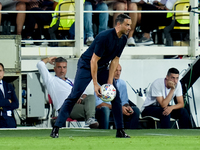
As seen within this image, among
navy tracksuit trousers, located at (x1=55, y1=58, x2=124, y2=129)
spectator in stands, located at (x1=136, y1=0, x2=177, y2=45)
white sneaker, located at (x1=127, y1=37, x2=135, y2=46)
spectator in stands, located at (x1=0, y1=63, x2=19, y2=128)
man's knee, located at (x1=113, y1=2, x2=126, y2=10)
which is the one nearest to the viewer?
navy tracksuit trousers, located at (x1=55, y1=58, x2=124, y2=129)

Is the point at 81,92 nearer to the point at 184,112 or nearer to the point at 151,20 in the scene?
the point at 184,112

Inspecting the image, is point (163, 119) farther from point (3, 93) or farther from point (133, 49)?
point (3, 93)

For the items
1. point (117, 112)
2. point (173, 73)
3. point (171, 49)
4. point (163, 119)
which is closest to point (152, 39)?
point (171, 49)

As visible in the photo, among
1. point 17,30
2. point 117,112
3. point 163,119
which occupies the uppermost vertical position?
point 17,30

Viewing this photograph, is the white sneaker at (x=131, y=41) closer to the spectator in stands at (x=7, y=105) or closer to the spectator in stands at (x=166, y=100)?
the spectator in stands at (x=166, y=100)

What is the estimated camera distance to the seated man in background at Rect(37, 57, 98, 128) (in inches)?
417

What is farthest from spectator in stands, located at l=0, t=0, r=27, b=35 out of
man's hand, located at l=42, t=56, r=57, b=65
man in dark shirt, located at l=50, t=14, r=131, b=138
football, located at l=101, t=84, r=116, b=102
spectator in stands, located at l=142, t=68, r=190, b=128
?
football, located at l=101, t=84, r=116, b=102

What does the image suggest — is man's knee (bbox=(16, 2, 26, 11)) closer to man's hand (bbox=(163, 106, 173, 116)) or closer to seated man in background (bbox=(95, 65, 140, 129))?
seated man in background (bbox=(95, 65, 140, 129))

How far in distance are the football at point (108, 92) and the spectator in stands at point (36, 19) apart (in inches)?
197

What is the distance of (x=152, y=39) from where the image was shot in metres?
12.8

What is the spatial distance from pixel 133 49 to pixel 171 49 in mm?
884

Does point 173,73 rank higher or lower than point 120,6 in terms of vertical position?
lower

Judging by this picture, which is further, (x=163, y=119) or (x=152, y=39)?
(x=152, y=39)

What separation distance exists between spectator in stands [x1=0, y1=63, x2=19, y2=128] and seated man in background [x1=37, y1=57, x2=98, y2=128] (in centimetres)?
93
